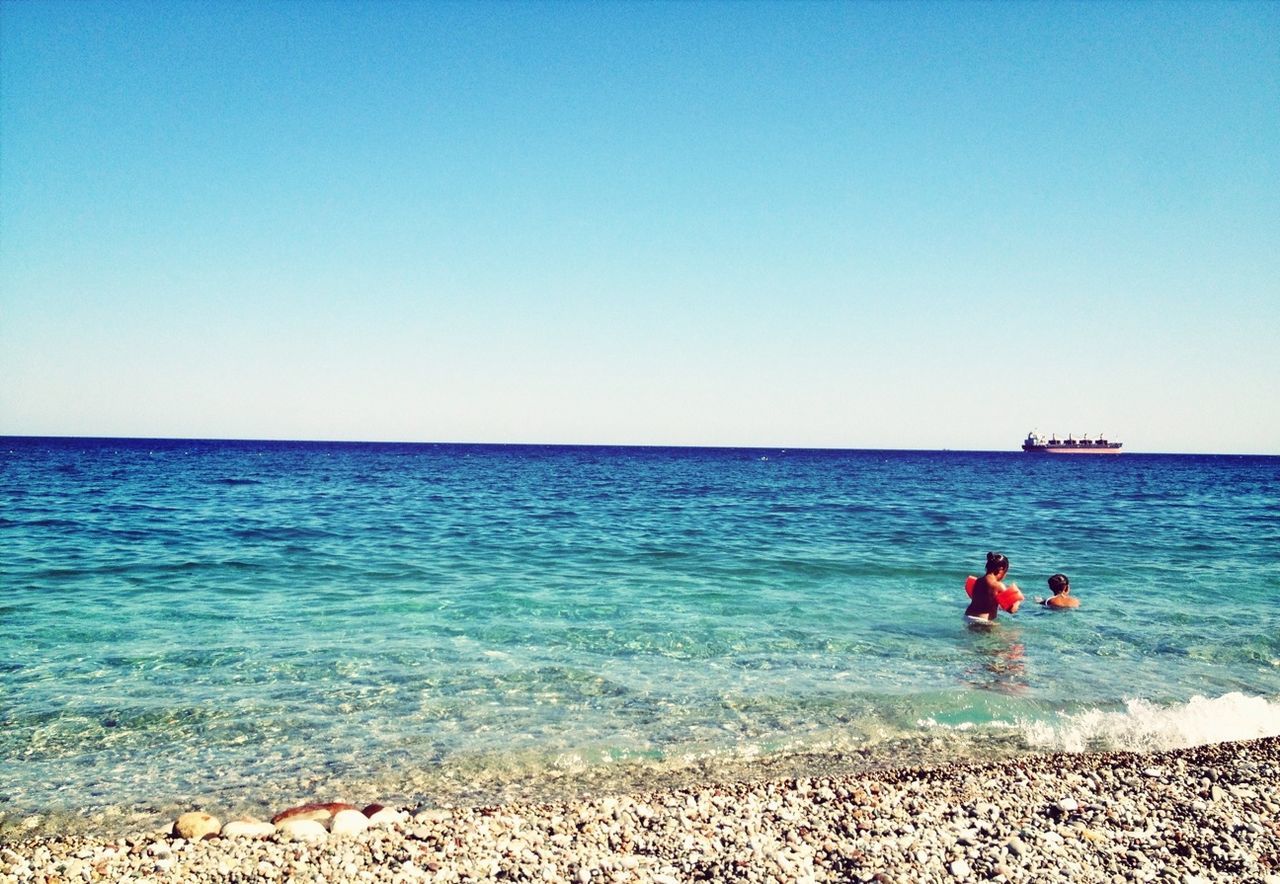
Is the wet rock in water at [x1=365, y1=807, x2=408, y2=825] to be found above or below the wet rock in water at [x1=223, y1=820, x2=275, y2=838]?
below

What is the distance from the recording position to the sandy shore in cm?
482

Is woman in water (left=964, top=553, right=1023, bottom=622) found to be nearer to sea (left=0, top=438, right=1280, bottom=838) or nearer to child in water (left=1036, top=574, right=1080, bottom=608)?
Answer: sea (left=0, top=438, right=1280, bottom=838)

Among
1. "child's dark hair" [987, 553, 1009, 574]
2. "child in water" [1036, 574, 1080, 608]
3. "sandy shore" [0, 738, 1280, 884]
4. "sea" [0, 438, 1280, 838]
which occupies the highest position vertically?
"child's dark hair" [987, 553, 1009, 574]

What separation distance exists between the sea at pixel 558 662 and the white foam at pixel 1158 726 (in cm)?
4

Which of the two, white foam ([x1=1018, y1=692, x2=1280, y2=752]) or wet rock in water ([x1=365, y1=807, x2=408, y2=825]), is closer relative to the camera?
wet rock in water ([x1=365, y1=807, x2=408, y2=825])

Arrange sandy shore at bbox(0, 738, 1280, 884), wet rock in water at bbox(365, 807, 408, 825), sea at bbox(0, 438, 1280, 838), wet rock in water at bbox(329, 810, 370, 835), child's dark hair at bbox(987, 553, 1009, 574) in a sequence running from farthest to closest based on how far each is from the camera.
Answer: child's dark hair at bbox(987, 553, 1009, 574) → sea at bbox(0, 438, 1280, 838) → wet rock in water at bbox(365, 807, 408, 825) → wet rock in water at bbox(329, 810, 370, 835) → sandy shore at bbox(0, 738, 1280, 884)

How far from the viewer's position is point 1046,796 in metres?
5.90

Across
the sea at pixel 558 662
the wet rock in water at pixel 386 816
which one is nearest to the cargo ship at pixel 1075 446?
the sea at pixel 558 662

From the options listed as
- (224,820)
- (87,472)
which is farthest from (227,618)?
(87,472)

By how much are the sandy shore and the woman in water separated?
613cm

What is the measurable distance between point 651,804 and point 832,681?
416 centimetres

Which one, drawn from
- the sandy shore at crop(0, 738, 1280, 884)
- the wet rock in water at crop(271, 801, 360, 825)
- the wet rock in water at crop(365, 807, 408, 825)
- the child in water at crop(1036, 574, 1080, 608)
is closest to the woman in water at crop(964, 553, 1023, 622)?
the child in water at crop(1036, 574, 1080, 608)

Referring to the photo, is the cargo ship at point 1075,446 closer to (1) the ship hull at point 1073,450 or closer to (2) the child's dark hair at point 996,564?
(1) the ship hull at point 1073,450

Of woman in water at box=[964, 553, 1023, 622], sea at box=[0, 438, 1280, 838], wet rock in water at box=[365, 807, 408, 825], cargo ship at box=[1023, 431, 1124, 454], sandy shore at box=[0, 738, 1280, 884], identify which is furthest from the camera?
cargo ship at box=[1023, 431, 1124, 454]
